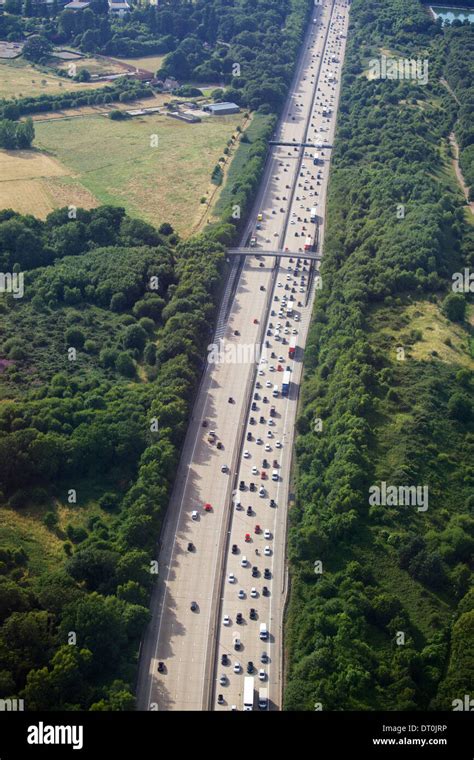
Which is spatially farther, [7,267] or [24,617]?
[7,267]

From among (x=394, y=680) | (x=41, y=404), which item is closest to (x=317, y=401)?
(x=41, y=404)

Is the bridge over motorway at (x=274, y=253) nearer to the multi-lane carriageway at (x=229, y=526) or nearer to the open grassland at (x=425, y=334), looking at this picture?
the multi-lane carriageway at (x=229, y=526)

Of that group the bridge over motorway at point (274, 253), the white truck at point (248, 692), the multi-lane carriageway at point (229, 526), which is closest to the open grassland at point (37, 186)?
the bridge over motorway at point (274, 253)

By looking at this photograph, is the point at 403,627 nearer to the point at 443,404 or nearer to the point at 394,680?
the point at 394,680

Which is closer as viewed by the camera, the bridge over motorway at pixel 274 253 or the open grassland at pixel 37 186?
the bridge over motorway at pixel 274 253

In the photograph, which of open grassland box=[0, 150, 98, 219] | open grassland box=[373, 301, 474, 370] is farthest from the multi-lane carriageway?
open grassland box=[0, 150, 98, 219]

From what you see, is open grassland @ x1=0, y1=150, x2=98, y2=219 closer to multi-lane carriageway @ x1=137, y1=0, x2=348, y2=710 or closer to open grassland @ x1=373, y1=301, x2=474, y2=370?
multi-lane carriageway @ x1=137, y1=0, x2=348, y2=710

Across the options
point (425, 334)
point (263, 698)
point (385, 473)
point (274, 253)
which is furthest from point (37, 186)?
point (263, 698)
